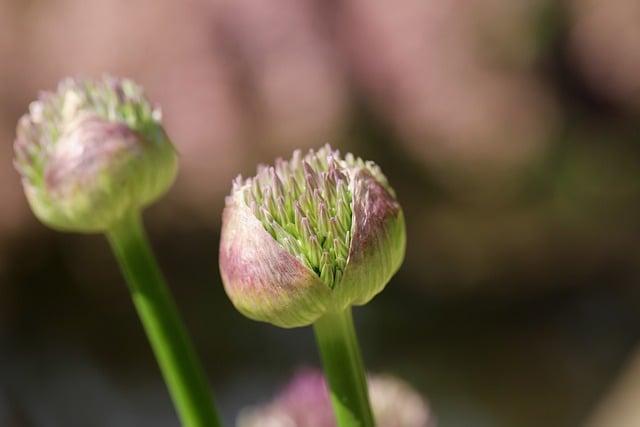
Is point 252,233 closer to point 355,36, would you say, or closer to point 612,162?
point 355,36

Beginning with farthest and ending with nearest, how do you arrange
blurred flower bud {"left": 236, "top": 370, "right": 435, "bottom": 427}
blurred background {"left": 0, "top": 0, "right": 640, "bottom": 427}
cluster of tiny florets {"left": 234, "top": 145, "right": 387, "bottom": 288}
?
blurred background {"left": 0, "top": 0, "right": 640, "bottom": 427} → blurred flower bud {"left": 236, "top": 370, "right": 435, "bottom": 427} → cluster of tiny florets {"left": 234, "top": 145, "right": 387, "bottom": 288}

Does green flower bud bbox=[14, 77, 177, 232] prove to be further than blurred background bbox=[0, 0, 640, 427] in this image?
No

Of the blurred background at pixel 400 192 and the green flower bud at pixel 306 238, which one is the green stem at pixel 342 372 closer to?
the green flower bud at pixel 306 238

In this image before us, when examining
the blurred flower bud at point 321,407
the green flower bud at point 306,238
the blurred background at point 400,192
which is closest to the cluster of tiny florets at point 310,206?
the green flower bud at point 306,238

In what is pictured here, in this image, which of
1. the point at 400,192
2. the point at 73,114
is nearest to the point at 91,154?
the point at 73,114

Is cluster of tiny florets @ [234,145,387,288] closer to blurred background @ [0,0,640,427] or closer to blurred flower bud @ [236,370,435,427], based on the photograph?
blurred flower bud @ [236,370,435,427]

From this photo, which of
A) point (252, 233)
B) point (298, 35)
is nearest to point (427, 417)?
point (252, 233)

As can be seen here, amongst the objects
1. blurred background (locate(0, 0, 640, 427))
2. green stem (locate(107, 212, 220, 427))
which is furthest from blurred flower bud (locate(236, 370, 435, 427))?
blurred background (locate(0, 0, 640, 427))

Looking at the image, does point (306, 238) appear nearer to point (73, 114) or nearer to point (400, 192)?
point (73, 114)
